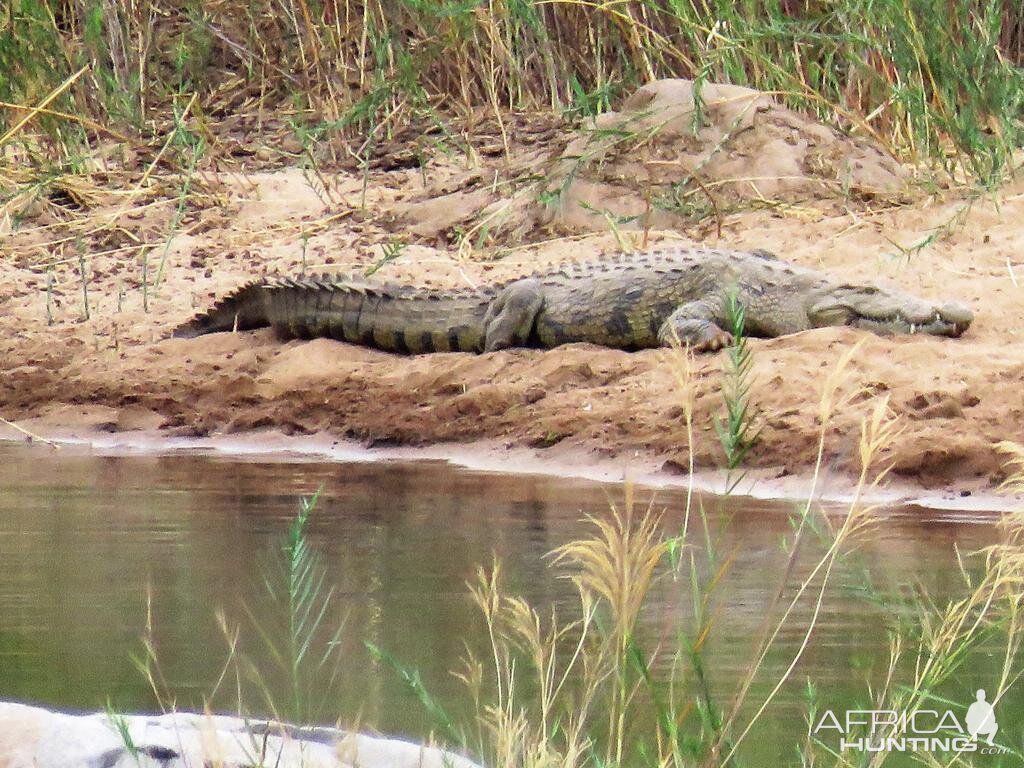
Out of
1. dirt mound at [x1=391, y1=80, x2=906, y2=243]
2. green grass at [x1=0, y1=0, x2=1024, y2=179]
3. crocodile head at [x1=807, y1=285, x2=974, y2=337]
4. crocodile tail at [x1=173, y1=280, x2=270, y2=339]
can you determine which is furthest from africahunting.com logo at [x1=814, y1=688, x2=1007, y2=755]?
dirt mound at [x1=391, y1=80, x2=906, y2=243]

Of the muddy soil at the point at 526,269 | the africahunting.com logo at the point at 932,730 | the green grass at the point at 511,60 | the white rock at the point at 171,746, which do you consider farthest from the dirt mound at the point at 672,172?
the white rock at the point at 171,746

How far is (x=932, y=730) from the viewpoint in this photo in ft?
9.86

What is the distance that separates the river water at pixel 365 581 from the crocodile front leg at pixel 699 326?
1259 mm

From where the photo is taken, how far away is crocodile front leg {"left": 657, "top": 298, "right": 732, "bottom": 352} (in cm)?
686

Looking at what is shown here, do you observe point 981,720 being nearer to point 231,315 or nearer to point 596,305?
point 596,305

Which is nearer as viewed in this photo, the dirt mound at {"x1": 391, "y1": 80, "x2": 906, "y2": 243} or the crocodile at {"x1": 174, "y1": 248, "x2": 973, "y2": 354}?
the crocodile at {"x1": 174, "y1": 248, "x2": 973, "y2": 354}

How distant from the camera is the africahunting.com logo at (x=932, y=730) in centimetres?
280

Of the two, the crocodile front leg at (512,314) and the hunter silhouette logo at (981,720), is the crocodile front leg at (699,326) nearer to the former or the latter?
the crocodile front leg at (512,314)

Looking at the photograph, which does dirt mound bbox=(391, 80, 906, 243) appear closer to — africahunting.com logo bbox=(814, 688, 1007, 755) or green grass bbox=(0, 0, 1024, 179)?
green grass bbox=(0, 0, 1024, 179)

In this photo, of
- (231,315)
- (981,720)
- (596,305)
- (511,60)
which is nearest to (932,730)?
(981,720)

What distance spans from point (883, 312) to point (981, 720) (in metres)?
4.08

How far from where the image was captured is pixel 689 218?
8547 millimetres

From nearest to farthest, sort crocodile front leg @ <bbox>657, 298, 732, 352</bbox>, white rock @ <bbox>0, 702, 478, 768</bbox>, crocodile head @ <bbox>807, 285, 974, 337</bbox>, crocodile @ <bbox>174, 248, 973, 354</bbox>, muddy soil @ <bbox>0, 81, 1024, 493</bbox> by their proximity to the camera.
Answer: white rock @ <bbox>0, 702, 478, 768</bbox>
muddy soil @ <bbox>0, 81, 1024, 493</bbox>
crocodile head @ <bbox>807, 285, 974, 337</bbox>
crocodile front leg @ <bbox>657, 298, 732, 352</bbox>
crocodile @ <bbox>174, 248, 973, 354</bbox>

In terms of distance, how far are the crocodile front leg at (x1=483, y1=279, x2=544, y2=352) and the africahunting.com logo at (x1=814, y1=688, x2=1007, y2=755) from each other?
432 cm
